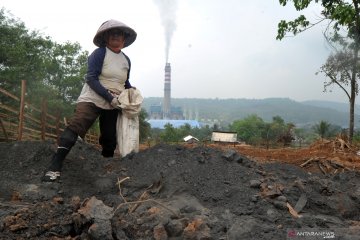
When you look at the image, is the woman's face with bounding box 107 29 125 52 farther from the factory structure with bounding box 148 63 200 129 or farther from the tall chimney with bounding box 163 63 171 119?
the tall chimney with bounding box 163 63 171 119

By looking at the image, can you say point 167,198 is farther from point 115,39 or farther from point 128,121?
point 115,39

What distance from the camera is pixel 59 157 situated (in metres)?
4.01

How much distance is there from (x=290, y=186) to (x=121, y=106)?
6.17ft

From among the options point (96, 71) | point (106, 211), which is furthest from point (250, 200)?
point (96, 71)

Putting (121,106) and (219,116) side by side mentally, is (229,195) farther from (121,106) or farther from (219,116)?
(219,116)

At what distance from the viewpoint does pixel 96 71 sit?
172 inches

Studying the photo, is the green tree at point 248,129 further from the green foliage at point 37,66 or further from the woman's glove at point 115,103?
the woman's glove at point 115,103

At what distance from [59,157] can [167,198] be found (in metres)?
1.26

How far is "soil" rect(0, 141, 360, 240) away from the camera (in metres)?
2.67

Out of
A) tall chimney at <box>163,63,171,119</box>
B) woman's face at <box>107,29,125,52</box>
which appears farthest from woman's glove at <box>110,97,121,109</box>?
tall chimney at <box>163,63,171,119</box>

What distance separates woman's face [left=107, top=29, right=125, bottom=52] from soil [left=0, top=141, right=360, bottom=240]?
1.22 m

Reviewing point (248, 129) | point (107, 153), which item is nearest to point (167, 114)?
point (248, 129)

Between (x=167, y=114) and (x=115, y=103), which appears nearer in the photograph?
(x=115, y=103)

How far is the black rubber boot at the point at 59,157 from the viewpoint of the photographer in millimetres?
3875
